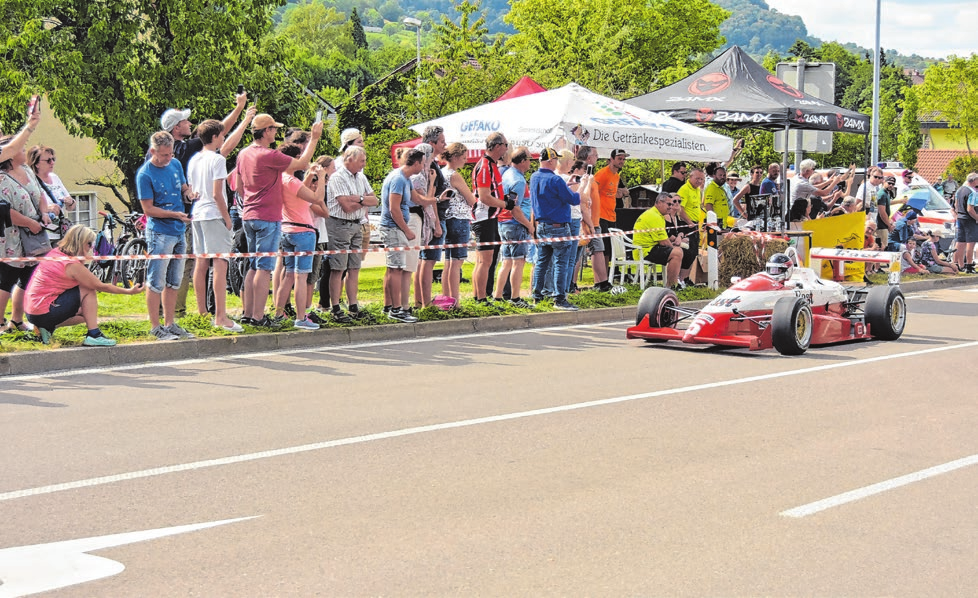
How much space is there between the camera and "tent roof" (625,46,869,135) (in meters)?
21.5

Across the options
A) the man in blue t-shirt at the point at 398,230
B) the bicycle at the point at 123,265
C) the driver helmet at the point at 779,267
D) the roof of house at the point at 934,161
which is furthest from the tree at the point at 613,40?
the roof of house at the point at 934,161

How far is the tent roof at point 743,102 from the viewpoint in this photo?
70.4 ft

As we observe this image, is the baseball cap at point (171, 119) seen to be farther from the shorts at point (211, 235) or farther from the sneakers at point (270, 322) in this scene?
the sneakers at point (270, 322)

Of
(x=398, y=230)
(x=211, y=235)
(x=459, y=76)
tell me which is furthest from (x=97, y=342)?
(x=459, y=76)

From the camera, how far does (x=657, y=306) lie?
13.7m

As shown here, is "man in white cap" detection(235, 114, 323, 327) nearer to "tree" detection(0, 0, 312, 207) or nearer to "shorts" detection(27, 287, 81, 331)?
"shorts" detection(27, 287, 81, 331)

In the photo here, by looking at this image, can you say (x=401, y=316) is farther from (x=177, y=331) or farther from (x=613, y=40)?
(x=613, y=40)

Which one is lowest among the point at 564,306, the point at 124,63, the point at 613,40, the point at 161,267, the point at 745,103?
the point at 564,306

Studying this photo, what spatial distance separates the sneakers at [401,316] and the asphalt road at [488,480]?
2.26m

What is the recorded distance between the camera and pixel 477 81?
29172mm

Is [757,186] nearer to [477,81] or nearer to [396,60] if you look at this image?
[477,81]

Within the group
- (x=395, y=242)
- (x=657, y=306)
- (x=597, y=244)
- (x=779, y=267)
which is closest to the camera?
(x=779, y=267)

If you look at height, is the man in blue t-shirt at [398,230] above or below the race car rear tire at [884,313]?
above

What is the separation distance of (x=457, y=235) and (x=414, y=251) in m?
1.16
